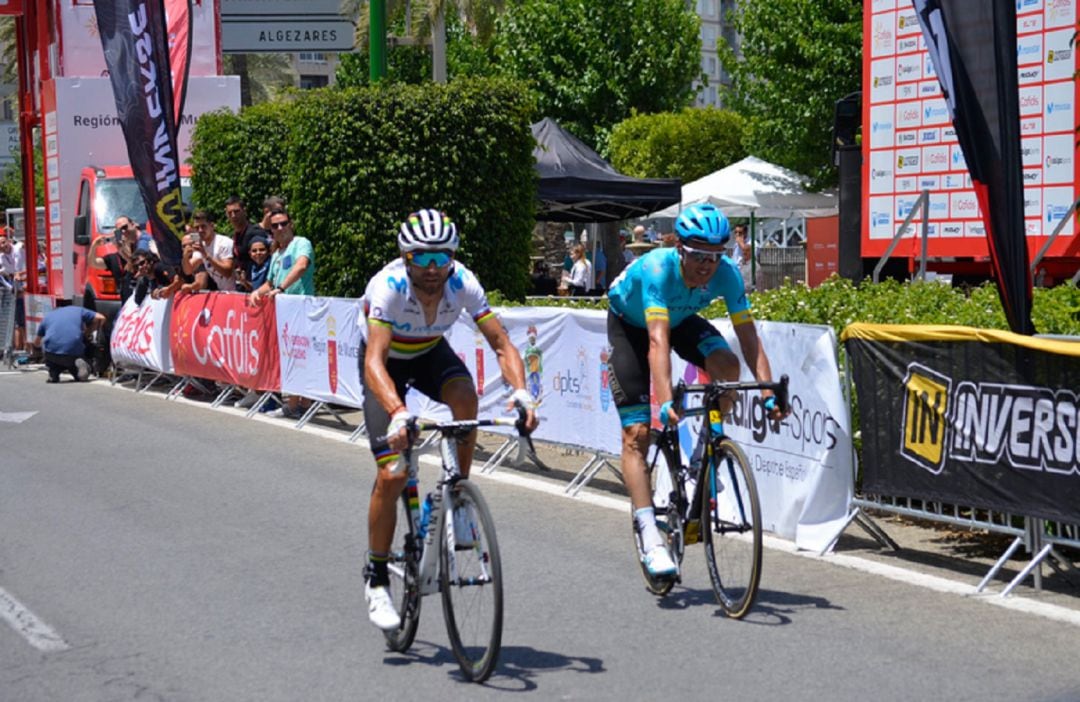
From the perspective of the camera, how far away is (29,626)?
7184 millimetres

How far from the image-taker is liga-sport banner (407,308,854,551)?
8.64 m

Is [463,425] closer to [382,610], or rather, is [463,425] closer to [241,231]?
[382,610]

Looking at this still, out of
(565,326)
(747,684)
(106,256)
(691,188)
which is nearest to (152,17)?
(106,256)

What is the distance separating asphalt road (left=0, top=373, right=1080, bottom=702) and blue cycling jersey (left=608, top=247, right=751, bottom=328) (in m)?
1.38

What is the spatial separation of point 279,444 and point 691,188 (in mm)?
18044

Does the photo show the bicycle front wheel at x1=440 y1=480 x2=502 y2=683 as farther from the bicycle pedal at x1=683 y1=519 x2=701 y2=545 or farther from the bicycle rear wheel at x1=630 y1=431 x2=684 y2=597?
the bicycle pedal at x1=683 y1=519 x2=701 y2=545

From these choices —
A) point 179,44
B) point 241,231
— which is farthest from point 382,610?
point 179,44

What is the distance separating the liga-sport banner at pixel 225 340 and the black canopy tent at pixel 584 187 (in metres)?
6.10

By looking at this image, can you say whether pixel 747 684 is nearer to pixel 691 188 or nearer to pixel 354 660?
pixel 354 660

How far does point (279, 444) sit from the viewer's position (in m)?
13.7

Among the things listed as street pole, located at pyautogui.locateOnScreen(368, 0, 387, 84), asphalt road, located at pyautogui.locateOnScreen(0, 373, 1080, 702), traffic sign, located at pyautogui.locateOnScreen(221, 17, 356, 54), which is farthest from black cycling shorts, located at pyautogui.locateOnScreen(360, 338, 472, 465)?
traffic sign, located at pyautogui.locateOnScreen(221, 17, 356, 54)

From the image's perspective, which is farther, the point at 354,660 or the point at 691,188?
the point at 691,188

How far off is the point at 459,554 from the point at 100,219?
17.2 m

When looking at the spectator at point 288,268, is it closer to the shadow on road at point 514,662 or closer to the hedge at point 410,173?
the hedge at point 410,173
